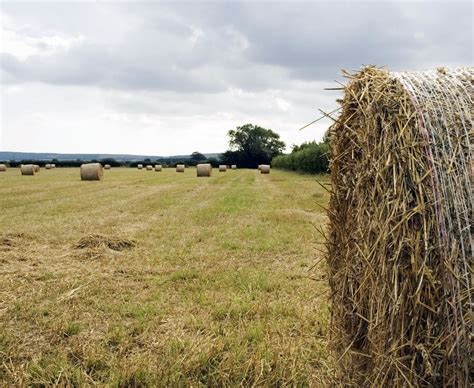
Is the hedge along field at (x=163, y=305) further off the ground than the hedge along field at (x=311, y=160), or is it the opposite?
the hedge along field at (x=311, y=160)

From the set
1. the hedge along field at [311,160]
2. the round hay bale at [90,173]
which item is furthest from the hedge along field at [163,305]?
the hedge along field at [311,160]

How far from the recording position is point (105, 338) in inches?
187

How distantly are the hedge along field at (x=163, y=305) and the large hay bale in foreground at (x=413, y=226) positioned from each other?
98 centimetres

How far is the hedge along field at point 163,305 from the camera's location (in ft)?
13.3

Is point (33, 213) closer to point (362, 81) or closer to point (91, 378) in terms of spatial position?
point (91, 378)

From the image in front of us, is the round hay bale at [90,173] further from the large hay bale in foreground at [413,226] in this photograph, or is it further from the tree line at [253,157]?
the large hay bale in foreground at [413,226]

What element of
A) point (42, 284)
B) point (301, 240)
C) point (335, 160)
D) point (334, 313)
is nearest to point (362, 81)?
point (335, 160)

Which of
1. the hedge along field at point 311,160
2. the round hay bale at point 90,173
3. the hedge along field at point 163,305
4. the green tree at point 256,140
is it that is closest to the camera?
the hedge along field at point 163,305

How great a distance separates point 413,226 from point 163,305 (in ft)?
11.5

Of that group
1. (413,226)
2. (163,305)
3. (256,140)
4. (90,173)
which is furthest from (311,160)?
(256,140)

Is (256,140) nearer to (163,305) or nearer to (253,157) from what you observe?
(253,157)

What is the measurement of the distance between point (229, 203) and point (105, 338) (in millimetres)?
11637

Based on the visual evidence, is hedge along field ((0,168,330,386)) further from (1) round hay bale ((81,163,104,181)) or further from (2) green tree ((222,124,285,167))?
(2) green tree ((222,124,285,167))

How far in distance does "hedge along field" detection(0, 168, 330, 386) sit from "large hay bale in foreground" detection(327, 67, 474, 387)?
3.21ft
